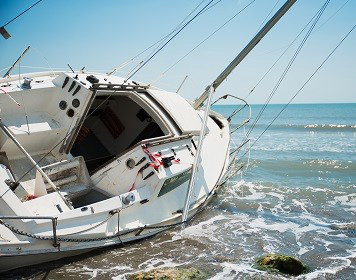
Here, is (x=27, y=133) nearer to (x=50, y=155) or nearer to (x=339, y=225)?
(x=50, y=155)

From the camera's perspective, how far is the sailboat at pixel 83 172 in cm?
686

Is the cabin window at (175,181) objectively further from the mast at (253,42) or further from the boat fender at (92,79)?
the mast at (253,42)

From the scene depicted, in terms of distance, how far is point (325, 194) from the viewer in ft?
47.0

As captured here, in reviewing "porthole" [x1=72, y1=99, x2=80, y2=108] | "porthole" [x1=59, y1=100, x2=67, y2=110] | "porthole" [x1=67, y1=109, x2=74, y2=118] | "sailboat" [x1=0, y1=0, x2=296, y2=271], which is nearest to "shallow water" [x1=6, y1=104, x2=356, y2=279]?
"sailboat" [x1=0, y1=0, x2=296, y2=271]

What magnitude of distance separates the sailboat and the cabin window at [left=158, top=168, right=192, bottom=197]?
37 mm

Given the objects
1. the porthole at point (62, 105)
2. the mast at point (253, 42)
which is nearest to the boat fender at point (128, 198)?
the porthole at point (62, 105)

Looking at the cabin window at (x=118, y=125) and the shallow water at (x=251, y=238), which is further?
the cabin window at (x=118, y=125)

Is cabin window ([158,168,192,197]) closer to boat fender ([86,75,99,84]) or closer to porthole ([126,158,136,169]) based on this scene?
porthole ([126,158,136,169])

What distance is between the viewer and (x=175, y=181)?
9195mm

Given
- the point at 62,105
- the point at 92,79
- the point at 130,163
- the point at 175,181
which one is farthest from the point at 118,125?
the point at 175,181

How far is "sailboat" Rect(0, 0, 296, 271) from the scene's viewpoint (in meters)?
6.86

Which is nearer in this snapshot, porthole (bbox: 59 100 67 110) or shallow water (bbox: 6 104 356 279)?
shallow water (bbox: 6 104 356 279)

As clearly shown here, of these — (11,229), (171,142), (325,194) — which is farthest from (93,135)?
(325,194)

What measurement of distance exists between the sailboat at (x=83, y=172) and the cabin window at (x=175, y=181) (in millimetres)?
37
